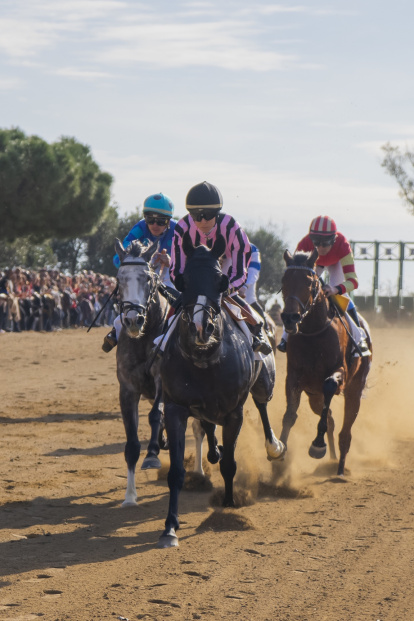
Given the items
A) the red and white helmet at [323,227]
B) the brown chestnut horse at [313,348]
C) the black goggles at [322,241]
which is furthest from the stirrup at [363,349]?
the red and white helmet at [323,227]

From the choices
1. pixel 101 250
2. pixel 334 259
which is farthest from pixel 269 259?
pixel 334 259

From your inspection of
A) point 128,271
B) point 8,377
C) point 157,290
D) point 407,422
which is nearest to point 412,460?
point 407,422

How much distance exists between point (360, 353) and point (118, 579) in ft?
18.3

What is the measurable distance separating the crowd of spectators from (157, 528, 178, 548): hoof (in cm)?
2055

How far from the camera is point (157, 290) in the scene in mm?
9727

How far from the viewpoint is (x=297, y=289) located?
1034 centimetres

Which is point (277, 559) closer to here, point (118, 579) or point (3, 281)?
point (118, 579)

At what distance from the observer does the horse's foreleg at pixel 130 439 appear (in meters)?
9.17

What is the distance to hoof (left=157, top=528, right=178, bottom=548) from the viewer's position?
24.4 feet

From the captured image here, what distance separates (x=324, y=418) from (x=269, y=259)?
65015 millimetres

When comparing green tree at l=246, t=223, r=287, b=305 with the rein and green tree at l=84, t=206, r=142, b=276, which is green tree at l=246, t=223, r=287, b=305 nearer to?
green tree at l=84, t=206, r=142, b=276

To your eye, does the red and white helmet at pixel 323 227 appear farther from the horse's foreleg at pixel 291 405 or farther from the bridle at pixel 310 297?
the horse's foreleg at pixel 291 405

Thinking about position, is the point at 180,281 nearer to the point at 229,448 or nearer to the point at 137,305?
the point at 137,305

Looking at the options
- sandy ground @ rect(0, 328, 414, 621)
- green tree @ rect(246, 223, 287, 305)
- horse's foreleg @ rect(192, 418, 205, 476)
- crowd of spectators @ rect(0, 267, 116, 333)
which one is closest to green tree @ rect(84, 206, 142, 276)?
green tree @ rect(246, 223, 287, 305)
